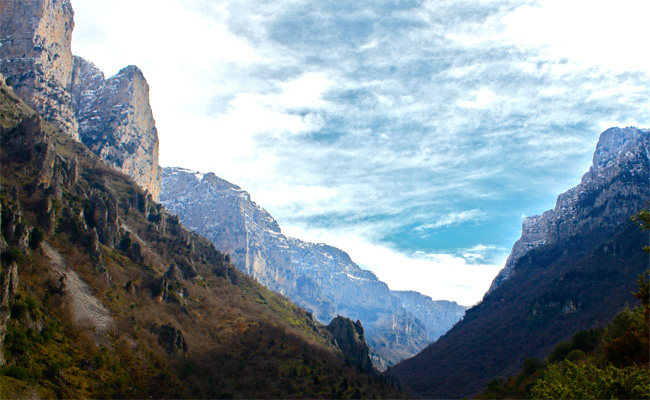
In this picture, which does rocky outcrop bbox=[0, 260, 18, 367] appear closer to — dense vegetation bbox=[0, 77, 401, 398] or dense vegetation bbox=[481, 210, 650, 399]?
dense vegetation bbox=[0, 77, 401, 398]

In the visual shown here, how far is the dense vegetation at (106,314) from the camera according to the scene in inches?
3132

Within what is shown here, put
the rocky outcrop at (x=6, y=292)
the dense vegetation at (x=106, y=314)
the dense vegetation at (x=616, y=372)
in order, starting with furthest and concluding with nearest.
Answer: the dense vegetation at (x=106, y=314), the rocky outcrop at (x=6, y=292), the dense vegetation at (x=616, y=372)

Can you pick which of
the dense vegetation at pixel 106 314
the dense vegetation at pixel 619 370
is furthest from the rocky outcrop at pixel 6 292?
the dense vegetation at pixel 619 370

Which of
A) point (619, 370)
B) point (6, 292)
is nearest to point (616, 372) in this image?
point (619, 370)

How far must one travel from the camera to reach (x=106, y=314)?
110 metres

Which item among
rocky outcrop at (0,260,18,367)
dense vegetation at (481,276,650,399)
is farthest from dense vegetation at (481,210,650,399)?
rocky outcrop at (0,260,18,367)

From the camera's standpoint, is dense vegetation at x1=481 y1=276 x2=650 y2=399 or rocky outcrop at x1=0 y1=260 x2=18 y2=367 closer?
dense vegetation at x1=481 y1=276 x2=650 y2=399

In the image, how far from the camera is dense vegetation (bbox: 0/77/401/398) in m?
79.6

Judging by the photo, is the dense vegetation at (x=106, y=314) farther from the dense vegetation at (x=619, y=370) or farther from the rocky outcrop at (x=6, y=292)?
the dense vegetation at (x=619, y=370)

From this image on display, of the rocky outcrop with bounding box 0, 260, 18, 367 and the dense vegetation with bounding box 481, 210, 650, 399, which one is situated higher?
the rocky outcrop with bounding box 0, 260, 18, 367

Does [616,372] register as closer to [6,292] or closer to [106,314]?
[6,292]

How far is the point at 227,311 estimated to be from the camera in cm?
17525

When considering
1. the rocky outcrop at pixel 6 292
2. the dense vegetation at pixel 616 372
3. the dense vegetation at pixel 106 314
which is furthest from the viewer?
the dense vegetation at pixel 106 314

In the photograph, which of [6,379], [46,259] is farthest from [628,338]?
[46,259]
